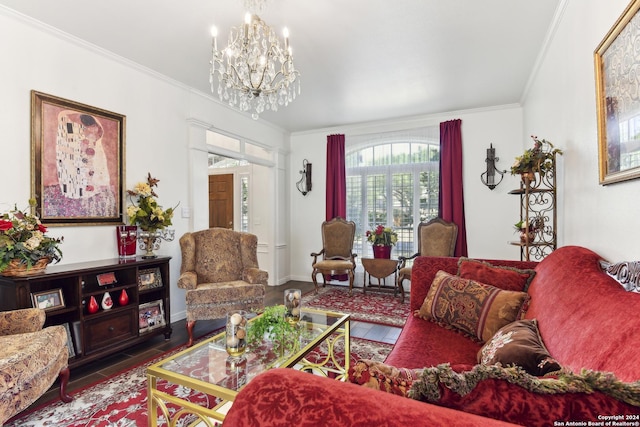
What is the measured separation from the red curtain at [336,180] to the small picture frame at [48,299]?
11.9 feet

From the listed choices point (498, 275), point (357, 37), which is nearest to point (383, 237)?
point (498, 275)

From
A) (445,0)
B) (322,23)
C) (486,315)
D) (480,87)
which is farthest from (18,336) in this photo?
(480,87)

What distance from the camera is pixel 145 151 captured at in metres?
3.24

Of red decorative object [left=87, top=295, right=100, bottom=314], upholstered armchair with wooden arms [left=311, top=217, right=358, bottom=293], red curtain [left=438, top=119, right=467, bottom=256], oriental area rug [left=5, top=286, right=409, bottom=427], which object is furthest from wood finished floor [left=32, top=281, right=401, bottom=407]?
red curtain [left=438, top=119, right=467, bottom=256]

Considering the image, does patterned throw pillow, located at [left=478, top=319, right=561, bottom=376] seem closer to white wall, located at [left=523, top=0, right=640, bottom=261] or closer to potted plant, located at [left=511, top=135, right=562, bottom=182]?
white wall, located at [left=523, top=0, right=640, bottom=261]

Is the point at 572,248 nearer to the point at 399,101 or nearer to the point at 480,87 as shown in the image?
the point at 480,87

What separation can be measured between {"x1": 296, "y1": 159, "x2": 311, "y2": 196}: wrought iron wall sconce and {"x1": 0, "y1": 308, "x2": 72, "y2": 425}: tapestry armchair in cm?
402

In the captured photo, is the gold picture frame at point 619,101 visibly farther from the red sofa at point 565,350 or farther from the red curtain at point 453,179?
the red curtain at point 453,179

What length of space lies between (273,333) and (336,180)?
12.2 feet

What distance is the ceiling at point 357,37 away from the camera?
2.26m

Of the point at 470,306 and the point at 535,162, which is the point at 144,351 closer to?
the point at 470,306

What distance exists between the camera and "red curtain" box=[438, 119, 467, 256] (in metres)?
4.50

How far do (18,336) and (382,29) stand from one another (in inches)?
125

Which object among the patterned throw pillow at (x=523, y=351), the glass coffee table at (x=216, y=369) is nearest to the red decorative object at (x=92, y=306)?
the glass coffee table at (x=216, y=369)
